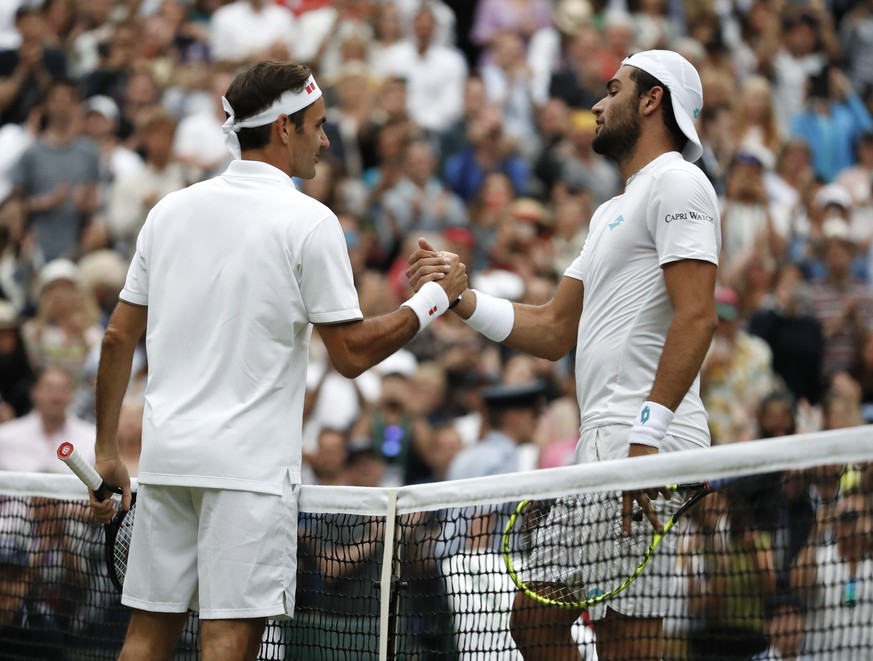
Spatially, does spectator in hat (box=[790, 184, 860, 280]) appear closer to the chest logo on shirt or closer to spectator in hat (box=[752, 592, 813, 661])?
the chest logo on shirt

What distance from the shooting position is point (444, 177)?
13.7 m

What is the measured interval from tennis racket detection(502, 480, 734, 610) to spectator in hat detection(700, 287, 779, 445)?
5551 millimetres

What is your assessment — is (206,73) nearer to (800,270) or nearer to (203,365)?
(800,270)

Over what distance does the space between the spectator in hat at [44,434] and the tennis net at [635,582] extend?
3.49 meters

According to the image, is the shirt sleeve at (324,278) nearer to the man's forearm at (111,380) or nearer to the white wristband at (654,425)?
the man's forearm at (111,380)

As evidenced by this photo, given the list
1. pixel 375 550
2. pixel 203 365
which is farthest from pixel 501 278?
pixel 203 365

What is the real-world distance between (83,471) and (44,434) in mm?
4964

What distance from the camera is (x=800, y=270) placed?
1267cm

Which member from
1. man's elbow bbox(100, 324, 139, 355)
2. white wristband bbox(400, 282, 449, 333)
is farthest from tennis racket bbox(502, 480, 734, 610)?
man's elbow bbox(100, 324, 139, 355)

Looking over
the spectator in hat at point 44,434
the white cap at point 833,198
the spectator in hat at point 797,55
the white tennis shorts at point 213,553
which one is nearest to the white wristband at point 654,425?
the white tennis shorts at point 213,553

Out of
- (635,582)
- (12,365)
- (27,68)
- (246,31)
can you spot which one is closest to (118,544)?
(635,582)

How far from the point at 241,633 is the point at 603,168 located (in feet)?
31.7

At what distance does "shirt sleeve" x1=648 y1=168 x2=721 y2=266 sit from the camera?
189 inches

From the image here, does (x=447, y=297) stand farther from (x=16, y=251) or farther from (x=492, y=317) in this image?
(x=16, y=251)
